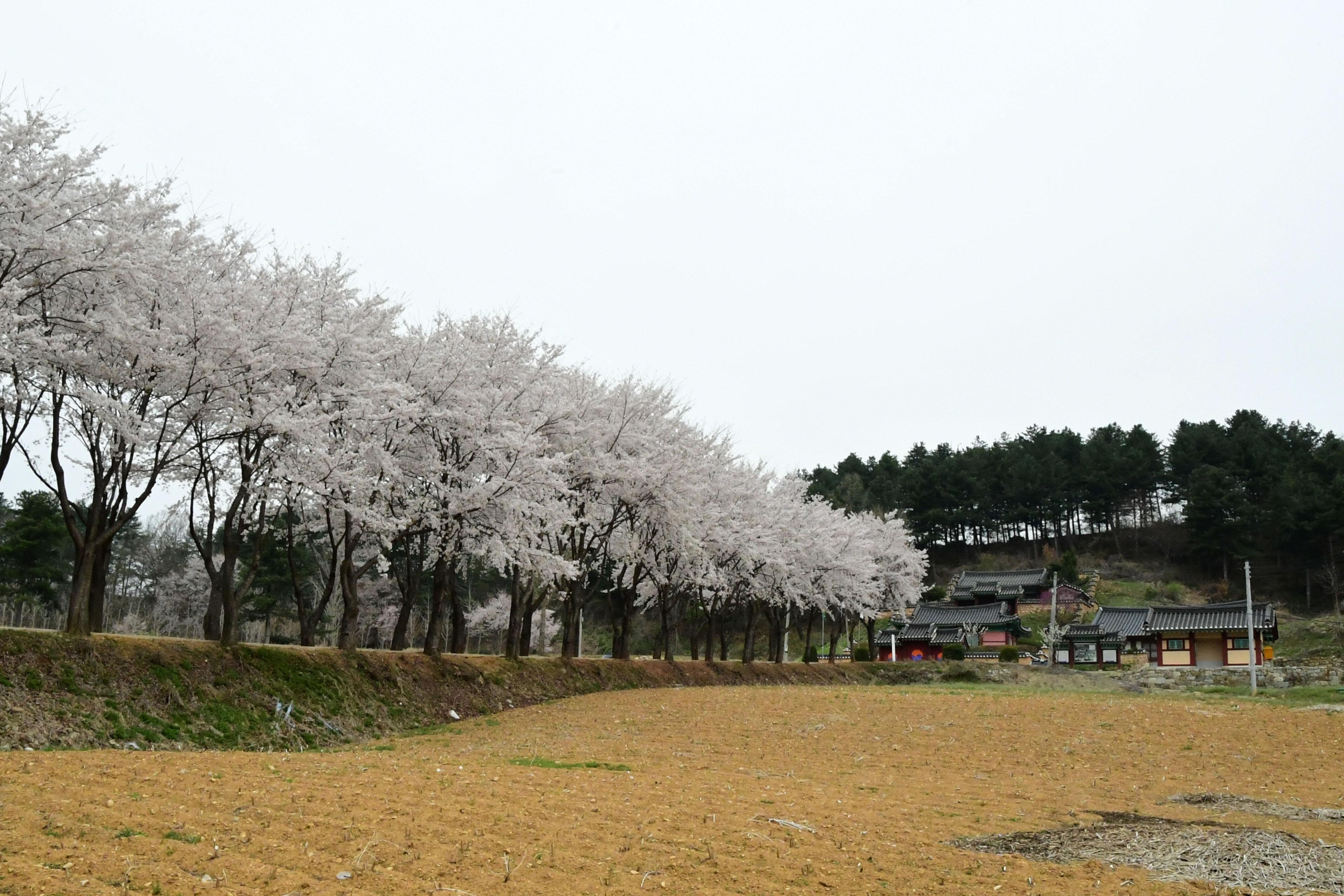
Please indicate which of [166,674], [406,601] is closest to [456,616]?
[406,601]

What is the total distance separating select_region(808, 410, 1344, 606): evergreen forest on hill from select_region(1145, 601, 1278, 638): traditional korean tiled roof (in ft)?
46.6

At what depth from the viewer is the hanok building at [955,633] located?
65.0m

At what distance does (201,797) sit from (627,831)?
3.98 m

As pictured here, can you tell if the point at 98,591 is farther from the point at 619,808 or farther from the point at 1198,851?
the point at 1198,851

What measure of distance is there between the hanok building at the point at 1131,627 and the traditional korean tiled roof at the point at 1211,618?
0.77 meters

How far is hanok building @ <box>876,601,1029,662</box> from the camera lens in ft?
213

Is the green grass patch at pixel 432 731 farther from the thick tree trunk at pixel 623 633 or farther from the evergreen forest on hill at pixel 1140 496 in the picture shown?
the evergreen forest on hill at pixel 1140 496

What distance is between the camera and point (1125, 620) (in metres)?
58.3

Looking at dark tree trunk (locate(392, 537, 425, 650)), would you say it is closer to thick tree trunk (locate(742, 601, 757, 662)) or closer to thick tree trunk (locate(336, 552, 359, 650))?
thick tree trunk (locate(336, 552, 359, 650))

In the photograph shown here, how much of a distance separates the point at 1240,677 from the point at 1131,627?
38.3ft

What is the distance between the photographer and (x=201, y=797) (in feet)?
28.2

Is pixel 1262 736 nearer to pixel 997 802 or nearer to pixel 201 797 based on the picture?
pixel 997 802

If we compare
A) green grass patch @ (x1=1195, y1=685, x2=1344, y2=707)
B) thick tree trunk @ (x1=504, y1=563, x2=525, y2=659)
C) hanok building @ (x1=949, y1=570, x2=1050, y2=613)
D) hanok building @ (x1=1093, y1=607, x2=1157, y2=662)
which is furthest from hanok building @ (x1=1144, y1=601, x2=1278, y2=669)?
thick tree trunk @ (x1=504, y1=563, x2=525, y2=659)

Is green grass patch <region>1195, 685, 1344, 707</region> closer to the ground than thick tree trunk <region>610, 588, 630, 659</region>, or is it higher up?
closer to the ground
